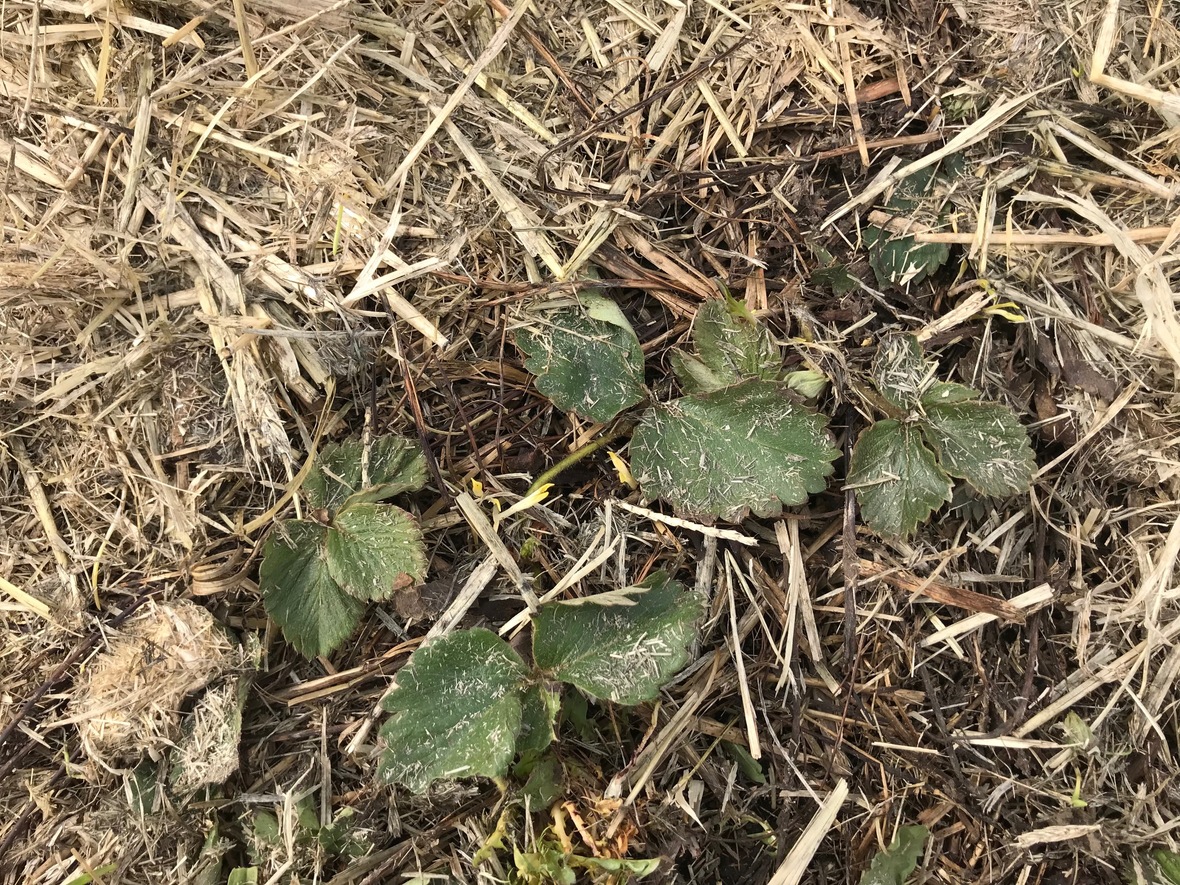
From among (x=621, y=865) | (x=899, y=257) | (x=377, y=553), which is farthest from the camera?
(x=899, y=257)

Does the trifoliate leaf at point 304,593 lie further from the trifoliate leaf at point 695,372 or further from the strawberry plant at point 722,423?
the trifoliate leaf at point 695,372

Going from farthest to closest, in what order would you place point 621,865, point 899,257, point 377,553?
point 899,257 < point 377,553 < point 621,865

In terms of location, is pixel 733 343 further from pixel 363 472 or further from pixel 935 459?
pixel 363 472

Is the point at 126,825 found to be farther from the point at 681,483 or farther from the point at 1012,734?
the point at 1012,734

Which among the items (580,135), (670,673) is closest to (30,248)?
(580,135)

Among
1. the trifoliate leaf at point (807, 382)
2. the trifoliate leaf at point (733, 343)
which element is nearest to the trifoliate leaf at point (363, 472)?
the trifoliate leaf at point (733, 343)

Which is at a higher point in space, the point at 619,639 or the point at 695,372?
the point at 695,372

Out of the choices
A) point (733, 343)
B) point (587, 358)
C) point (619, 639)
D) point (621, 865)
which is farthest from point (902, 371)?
point (621, 865)
